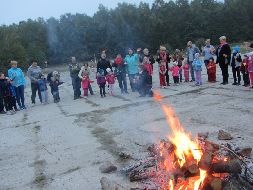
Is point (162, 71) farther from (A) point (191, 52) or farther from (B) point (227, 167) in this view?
(B) point (227, 167)

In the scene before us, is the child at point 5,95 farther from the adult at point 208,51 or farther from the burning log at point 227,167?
the burning log at point 227,167

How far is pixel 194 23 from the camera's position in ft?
214

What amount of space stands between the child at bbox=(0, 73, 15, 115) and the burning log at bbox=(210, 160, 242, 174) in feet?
42.5

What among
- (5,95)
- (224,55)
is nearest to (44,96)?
(5,95)

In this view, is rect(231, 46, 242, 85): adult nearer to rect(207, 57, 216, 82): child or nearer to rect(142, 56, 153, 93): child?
rect(207, 57, 216, 82): child

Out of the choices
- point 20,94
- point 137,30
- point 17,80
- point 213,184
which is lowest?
point 213,184

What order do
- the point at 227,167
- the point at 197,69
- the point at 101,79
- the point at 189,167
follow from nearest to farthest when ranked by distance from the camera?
the point at 227,167
the point at 189,167
the point at 197,69
the point at 101,79

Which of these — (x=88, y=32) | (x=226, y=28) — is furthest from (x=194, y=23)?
(x=88, y=32)

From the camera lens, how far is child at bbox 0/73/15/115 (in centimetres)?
1770

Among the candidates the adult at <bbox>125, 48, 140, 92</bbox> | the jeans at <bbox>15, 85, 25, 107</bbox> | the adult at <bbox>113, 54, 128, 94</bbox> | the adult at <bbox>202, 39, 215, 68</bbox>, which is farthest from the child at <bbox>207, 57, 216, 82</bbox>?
the jeans at <bbox>15, 85, 25, 107</bbox>

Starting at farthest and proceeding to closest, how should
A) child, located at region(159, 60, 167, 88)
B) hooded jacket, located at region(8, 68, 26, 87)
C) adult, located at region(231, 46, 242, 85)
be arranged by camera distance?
child, located at region(159, 60, 167, 88) → hooded jacket, located at region(8, 68, 26, 87) → adult, located at region(231, 46, 242, 85)

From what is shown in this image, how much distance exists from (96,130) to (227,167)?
21.0ft

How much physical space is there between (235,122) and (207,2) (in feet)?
203

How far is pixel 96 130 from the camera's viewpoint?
11977 mm
